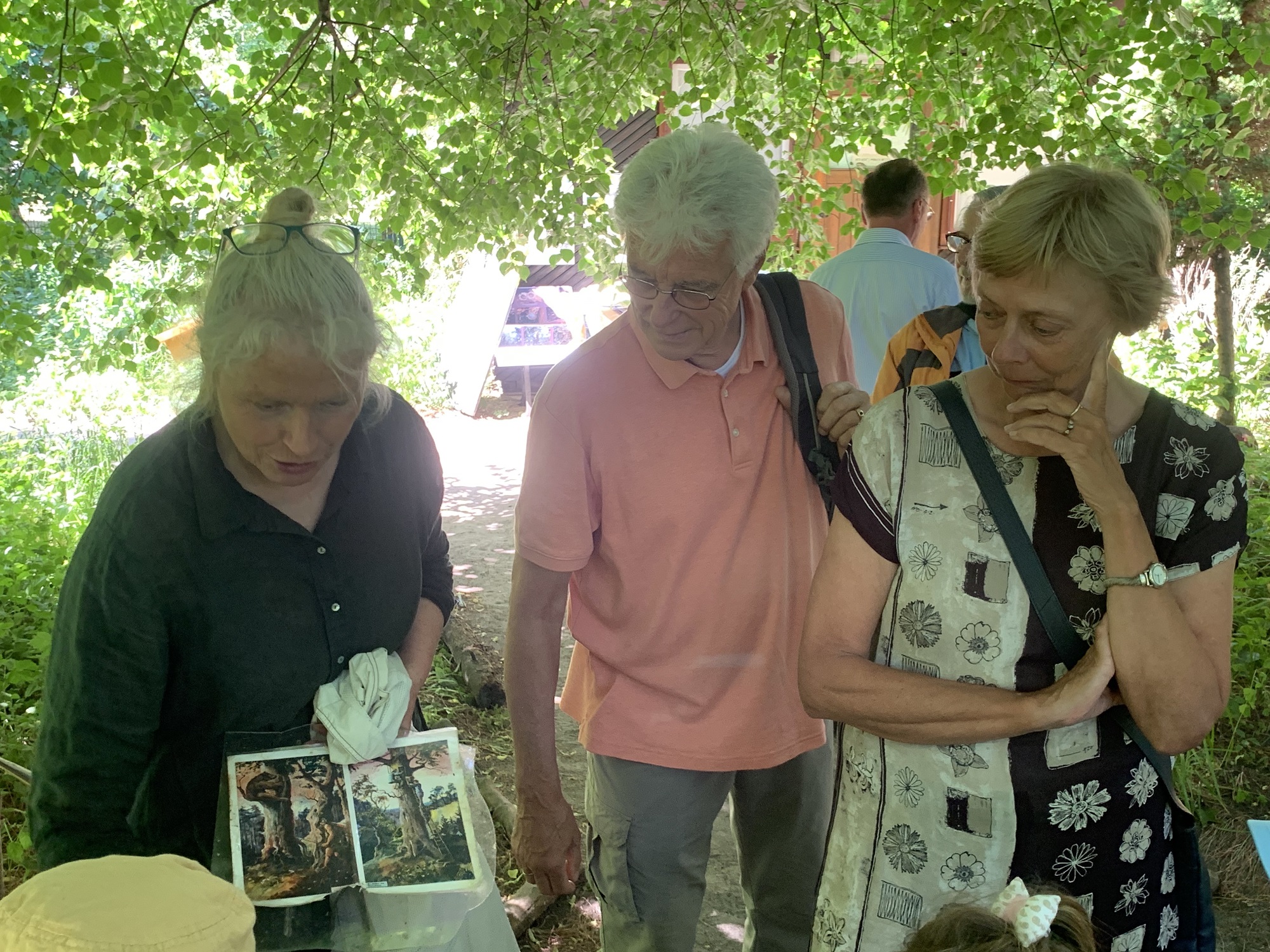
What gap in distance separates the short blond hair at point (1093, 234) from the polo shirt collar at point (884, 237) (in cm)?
268

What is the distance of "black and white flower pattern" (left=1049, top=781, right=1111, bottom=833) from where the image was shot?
1572 millimetres

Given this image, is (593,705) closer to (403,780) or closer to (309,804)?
(403,780)

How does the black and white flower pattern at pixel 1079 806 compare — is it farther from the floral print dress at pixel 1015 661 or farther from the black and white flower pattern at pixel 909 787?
the black and white flower pattern at pixel 909 787

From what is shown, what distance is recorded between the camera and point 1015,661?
5.19 feet

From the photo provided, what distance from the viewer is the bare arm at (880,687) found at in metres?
1.51

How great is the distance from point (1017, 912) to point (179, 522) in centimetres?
133

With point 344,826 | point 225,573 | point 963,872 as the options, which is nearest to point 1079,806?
point 963,872

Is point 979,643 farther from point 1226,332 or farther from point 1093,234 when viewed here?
point 1226,332

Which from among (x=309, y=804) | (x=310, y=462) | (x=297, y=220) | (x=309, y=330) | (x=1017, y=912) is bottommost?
(x=309, y=804)

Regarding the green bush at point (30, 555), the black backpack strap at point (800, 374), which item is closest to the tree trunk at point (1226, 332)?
the black backpack strap at point (800, 374)

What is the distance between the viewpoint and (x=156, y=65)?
360cm

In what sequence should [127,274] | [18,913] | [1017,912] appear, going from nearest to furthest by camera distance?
[18,913], [1017,912], [127,274]

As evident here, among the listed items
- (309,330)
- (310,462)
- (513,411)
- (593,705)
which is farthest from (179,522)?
(513,411)

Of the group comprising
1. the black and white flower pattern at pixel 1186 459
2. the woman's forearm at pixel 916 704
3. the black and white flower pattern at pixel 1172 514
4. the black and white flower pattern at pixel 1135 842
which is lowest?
the black and white flower pattern at pixel 1135 842
